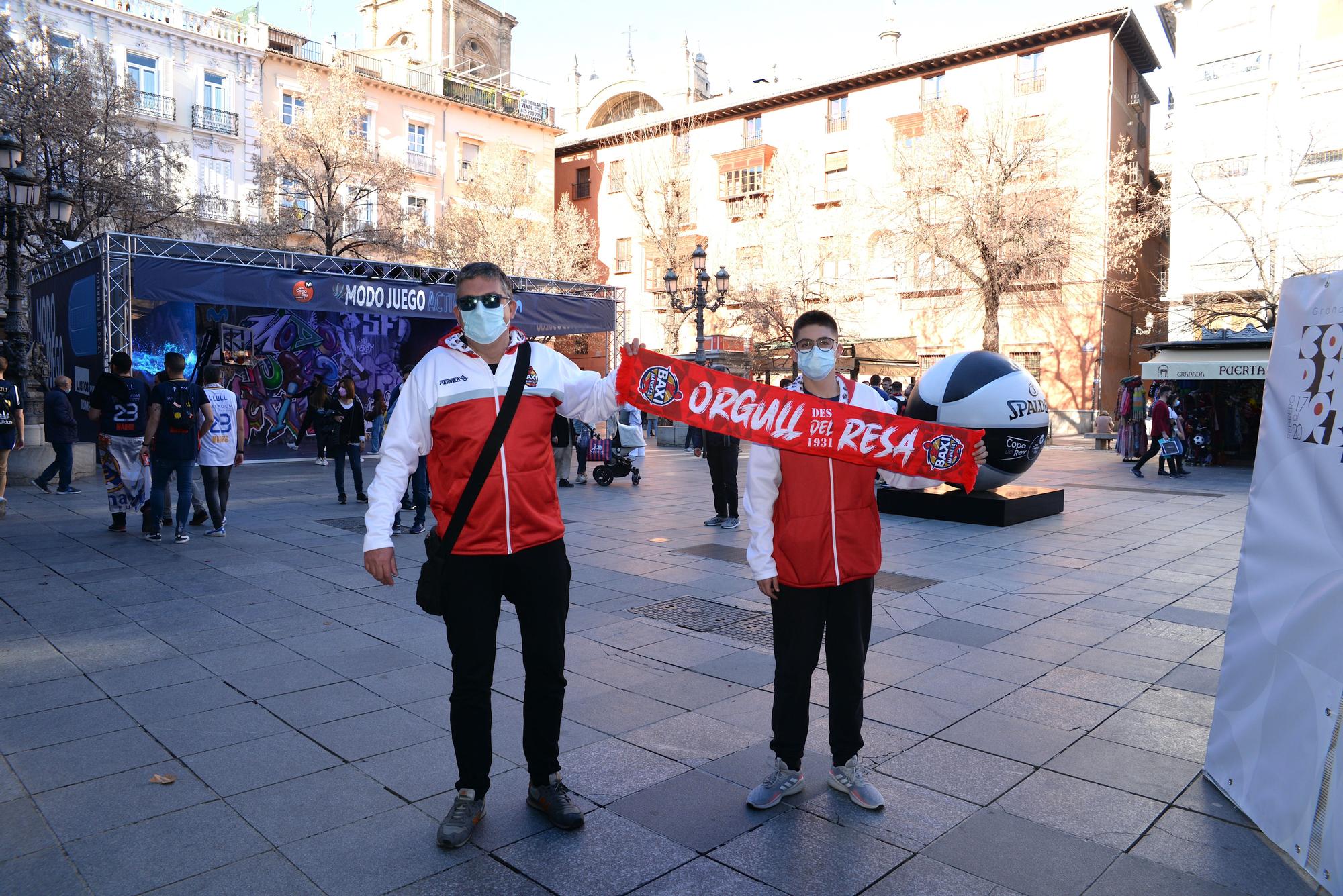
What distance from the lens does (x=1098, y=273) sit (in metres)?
30.5

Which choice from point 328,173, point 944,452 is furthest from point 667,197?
point 944,452

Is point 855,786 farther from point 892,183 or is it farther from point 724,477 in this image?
point 892,183

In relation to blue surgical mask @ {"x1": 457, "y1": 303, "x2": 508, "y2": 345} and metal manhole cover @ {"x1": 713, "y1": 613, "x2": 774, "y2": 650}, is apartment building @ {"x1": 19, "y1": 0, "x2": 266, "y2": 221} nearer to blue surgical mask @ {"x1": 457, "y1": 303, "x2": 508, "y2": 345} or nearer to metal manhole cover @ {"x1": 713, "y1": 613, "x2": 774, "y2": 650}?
metal manhole cover @ {"x1": 713, "y1": 613, "x2": 774, "y2": 650}

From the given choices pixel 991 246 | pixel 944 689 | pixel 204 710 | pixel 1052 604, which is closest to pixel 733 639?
pixel 944 689

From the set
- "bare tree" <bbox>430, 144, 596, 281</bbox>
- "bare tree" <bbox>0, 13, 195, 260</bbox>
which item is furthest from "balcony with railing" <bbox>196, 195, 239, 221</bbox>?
"bare tree" <bbox>0, 13, 195, 260</bbox>

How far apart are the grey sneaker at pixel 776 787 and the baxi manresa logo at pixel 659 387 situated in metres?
1.44

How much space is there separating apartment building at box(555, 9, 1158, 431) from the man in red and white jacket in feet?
84.8

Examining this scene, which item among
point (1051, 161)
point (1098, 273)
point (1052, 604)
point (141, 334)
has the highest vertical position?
point (1051, 161)

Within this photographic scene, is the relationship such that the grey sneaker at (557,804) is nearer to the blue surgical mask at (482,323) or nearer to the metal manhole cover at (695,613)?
the blue surgical mask at (482,323)

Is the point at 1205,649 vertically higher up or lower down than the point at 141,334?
lower down

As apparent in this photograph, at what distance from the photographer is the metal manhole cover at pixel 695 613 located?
6062 millimetres

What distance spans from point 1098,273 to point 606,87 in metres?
29.9

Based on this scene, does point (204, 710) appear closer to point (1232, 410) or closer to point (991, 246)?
point (1232, 410)

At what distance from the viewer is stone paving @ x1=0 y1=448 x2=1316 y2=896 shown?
2.95 meters
